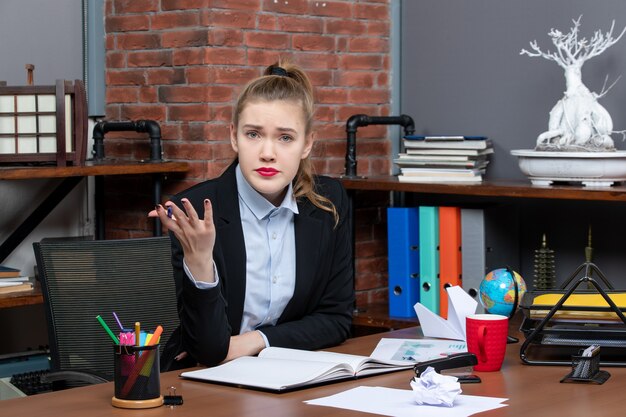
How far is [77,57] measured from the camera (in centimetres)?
379

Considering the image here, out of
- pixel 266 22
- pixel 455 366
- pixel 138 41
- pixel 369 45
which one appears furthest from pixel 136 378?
pixel 369 45

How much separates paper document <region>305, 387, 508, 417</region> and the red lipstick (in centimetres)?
67

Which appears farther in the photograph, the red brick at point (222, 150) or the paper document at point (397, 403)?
the red brick at point (222, 150)

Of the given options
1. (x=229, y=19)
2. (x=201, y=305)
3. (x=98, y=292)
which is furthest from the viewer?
(x=229, y=19)

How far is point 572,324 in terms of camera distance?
88.0 inches

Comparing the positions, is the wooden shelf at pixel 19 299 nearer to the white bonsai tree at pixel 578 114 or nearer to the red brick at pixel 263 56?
the red brick at pixel 263 56

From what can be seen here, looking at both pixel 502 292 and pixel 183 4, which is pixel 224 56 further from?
pixel 502 292

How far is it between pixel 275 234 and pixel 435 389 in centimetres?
84

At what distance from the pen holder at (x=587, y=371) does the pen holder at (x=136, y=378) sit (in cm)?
76

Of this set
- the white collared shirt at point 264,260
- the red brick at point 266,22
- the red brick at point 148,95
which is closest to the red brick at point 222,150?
the red brick at point 148,95

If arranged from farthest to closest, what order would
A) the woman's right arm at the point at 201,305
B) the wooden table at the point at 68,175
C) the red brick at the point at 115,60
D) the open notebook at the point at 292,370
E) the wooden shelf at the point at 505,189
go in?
1. the red brick at the point at 115,60
2. the wooden table at the point at 68,175
3. the wooden shelf at the point at 505,189
4. the woman's right arm at the point at 201,305
5. the open notebook at the point at 292,370

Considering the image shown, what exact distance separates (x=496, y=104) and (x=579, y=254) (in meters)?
0.62

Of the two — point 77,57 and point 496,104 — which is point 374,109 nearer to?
point 496,104

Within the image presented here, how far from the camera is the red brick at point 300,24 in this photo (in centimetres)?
368
